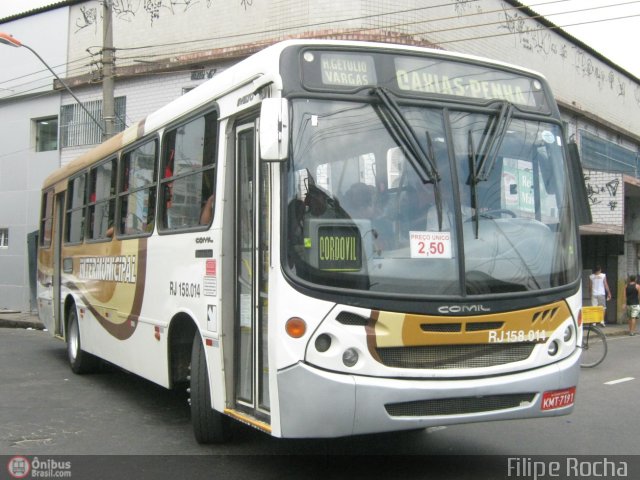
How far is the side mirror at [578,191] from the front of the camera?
5930 mm

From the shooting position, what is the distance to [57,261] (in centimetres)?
1214

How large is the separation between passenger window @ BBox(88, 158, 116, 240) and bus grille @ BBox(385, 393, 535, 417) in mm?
5229

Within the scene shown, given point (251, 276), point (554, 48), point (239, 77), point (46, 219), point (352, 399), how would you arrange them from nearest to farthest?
point (352, 399) < point (251, 276) < point (239, 77) < point (46, 219) < point (554, 48)

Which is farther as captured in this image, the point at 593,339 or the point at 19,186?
the point at 19,186

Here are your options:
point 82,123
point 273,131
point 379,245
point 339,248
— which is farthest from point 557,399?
point 82,123

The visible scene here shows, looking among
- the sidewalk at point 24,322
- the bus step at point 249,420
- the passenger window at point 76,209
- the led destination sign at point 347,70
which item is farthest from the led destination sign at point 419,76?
the sidewalk at point 24,322

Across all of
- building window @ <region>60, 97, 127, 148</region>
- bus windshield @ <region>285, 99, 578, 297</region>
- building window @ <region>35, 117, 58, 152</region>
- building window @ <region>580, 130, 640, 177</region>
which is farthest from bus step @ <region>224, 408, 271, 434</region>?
building window @ <region>580, 130, 640, 177</region>

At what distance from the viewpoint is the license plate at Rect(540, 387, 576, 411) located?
538 cm

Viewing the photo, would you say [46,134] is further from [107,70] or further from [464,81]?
[464,81]

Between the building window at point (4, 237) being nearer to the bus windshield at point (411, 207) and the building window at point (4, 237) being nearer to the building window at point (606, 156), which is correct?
the building window at point (606, 156)

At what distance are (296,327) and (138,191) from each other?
391cm

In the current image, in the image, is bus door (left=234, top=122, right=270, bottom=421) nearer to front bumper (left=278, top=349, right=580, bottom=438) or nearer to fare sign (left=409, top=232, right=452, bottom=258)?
front bumper (left=278, top=349, right=580, bottom=438)

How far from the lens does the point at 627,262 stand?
26.7m

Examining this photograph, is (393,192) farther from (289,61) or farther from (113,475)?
(113,475)
